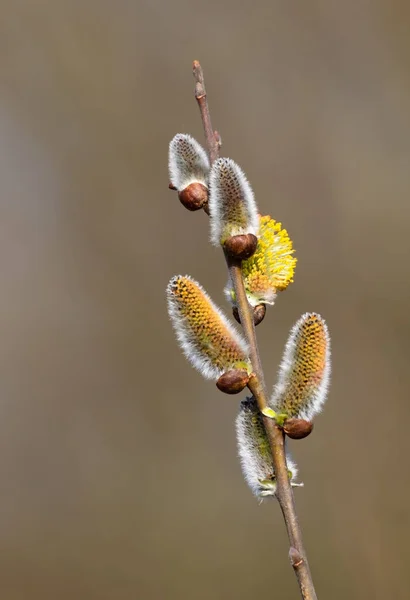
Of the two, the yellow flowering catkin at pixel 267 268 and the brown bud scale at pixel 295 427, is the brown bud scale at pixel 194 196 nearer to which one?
the yellow flowering catkin at pixel 267 268

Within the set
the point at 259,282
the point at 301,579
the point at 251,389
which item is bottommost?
the point at 301,579

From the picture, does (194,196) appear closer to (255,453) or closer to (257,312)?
(257,312)

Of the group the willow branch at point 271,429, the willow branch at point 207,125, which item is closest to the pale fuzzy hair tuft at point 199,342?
the willow branch at point 271,429

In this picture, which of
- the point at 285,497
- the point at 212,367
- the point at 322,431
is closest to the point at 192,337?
the point at 212,367

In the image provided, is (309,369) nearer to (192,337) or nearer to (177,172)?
(192,337)

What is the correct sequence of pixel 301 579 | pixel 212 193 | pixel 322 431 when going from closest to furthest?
pixel 301 579 → pixel 212 193 → pixel 322 431

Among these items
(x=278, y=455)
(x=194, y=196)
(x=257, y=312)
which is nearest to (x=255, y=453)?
(x=278, y=455)
